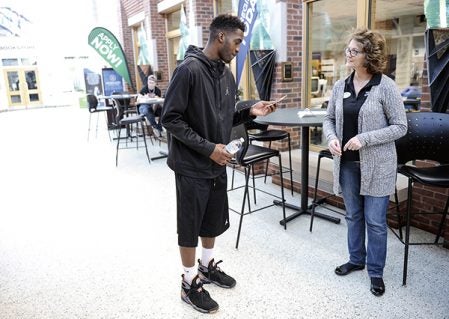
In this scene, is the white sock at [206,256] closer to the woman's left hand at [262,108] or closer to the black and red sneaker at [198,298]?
the black and red sneaker at [198,298]

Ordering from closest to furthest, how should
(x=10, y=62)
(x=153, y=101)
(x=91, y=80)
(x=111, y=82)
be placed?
1. (x=153, y=101)
2. (x=111, y=82)
3. (x=10, y=62)
4. (x=91, y=80)

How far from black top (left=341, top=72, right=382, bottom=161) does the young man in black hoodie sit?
1.62 ft

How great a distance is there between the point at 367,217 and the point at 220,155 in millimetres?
1089

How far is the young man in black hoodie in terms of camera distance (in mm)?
1872

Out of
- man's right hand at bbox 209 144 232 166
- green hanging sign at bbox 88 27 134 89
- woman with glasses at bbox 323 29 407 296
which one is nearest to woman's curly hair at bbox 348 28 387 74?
woman with glasses at bbox 323 29 407 296

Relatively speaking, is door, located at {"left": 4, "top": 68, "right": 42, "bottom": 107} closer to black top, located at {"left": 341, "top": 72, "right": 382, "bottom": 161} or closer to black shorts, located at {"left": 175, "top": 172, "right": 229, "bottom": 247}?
black shorts, located at {"left": 175, "top": 172, "right": 229, "bottom": 247}

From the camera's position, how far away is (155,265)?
9.04 feet

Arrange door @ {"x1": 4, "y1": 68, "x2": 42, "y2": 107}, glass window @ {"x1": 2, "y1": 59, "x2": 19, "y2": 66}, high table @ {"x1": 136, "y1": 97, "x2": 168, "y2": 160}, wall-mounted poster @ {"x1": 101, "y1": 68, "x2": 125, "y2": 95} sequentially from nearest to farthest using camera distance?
1. high table @ {"x1": 136, "y1": 97, "x2": 168, "y2": 160}
2. wall-mounted poster @ {"x1": 101, "y1": 68, "x2": 125, "y2": 95}
3. glass window @ {"x1": 2, "y1": 59, "x2": 19, "y2": 66}
4. door @ {"x1": 4, "y1": 68, "x2": 42, "y2": 107}

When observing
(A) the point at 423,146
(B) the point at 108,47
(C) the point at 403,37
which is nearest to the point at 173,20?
(B) the point at 108,47

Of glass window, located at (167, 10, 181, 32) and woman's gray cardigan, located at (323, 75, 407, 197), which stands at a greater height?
glass window, located at (167, 10, 181, 32)

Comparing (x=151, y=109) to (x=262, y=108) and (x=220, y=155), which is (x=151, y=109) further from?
(x=220, y=155)

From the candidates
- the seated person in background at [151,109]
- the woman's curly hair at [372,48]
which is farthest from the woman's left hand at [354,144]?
the seated person in background at [151,109]

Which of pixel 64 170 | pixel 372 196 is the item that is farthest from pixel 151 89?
pixel 372 196

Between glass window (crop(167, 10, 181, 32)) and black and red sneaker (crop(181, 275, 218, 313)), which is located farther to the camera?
glass window (crop(167, 10, 181, 32))
